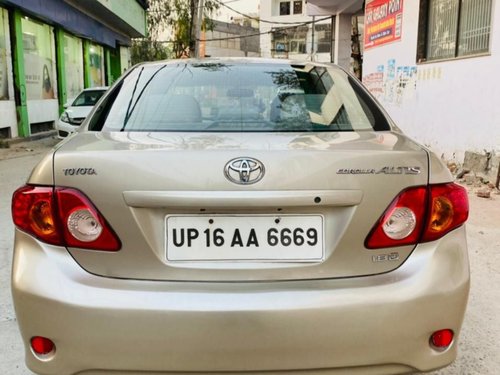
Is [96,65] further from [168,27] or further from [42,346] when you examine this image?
[42,346]

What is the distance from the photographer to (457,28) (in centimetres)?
834

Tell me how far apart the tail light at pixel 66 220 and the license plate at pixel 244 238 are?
213 millimetres

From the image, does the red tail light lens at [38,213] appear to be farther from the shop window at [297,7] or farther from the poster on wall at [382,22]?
the shop window at [297,7]

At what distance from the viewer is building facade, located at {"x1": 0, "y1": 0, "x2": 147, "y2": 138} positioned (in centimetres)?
1240

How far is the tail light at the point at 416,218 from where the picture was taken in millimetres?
1721

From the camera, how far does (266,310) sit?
162 centimetres

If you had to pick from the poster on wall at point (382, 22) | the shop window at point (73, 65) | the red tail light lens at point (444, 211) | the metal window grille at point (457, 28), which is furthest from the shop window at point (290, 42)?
the red tail light lens at point (444, 211)

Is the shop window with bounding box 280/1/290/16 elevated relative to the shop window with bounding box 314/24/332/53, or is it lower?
elevated

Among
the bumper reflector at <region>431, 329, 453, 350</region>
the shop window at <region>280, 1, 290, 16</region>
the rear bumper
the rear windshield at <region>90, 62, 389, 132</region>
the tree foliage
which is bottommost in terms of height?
the bumper reflector at <region>431, 329, 453, 350</region>

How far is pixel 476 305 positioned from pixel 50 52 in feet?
50.0

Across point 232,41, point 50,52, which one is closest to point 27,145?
point 50,52

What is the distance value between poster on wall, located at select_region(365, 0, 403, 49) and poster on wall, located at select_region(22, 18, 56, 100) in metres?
8.95

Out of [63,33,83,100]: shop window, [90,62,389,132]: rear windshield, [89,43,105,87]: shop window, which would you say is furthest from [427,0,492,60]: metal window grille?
[89,43,105,87]: shop window

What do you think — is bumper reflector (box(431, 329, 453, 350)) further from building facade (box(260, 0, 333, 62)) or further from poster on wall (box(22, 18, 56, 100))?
building facade (box(260, 0, 333, 62))
